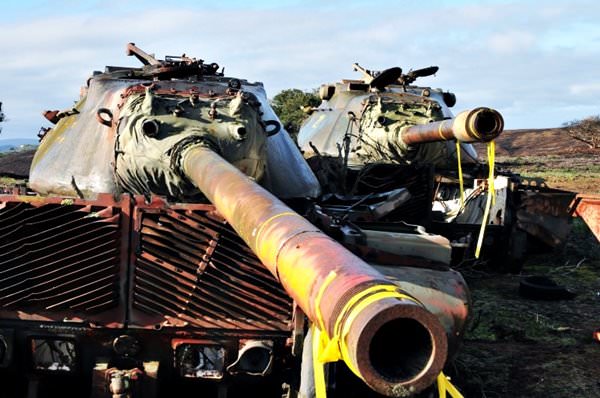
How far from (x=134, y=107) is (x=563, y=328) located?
509 centimetres

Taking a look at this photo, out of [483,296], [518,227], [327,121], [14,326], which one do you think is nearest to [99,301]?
[14,326]

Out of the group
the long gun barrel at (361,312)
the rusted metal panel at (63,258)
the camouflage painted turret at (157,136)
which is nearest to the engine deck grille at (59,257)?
the rusted metal panel at (63,258)

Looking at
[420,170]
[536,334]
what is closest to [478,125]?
[536,334]

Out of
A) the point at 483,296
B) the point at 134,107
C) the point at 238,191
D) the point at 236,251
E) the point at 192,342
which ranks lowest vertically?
the point at 483,296

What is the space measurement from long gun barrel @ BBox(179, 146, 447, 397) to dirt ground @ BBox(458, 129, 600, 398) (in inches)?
141

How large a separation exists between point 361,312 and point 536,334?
6074mm

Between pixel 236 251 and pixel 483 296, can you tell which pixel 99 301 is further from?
pixel 483 296

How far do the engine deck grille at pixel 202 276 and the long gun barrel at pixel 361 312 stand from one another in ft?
5.26

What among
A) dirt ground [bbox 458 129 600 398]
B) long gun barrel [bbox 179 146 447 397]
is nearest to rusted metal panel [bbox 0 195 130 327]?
long gun barrel [bbox 179 146 447 397]

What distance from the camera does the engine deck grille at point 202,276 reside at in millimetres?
4523

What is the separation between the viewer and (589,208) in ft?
35.1

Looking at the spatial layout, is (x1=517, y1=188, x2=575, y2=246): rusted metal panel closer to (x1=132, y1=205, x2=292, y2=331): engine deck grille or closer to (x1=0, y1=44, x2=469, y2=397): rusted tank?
(x1=0, y1=44, x2=469, y2=397): rusted tank

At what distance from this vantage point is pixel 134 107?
559 cm

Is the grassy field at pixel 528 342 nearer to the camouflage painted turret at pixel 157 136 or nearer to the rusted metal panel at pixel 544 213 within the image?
the rusted metal panel at pixel 544 213
